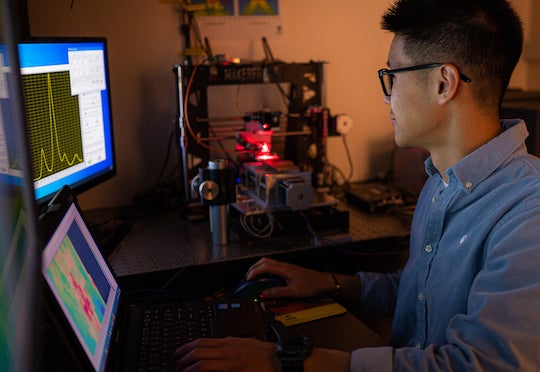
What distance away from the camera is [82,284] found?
0.91 m

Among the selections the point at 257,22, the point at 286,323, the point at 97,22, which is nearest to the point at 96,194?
the point at 97,22

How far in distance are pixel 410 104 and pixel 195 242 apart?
30.6 inches

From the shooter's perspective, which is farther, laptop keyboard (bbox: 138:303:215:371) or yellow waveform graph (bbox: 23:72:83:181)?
yellow waveform graph (bbox: 23:72:83:181)

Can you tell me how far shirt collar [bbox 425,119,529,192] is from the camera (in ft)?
3.46

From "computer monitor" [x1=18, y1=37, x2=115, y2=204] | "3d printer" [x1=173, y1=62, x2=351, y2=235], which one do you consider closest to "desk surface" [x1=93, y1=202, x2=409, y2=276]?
"3d printer" [x1=173, y1=62, x2=351, y2=235]

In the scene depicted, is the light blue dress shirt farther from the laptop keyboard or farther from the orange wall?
the orange wall

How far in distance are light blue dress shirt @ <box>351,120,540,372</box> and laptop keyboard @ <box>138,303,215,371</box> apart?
0.34 metres

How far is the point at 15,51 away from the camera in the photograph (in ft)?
1.13

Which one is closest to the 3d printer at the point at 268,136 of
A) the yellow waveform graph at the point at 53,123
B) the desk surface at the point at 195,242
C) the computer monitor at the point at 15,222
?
the desk surface at the point at 195,242

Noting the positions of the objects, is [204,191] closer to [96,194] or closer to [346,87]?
[96,194]

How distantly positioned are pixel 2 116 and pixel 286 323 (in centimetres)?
97

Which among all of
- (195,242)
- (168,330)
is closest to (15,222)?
(168,330)

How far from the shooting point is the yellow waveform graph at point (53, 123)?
4.16ft

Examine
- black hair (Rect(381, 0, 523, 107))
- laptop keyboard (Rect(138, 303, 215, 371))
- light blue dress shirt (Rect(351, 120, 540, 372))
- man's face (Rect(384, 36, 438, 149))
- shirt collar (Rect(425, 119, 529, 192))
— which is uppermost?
black hair (Rect(381, 0, 523, 107))
